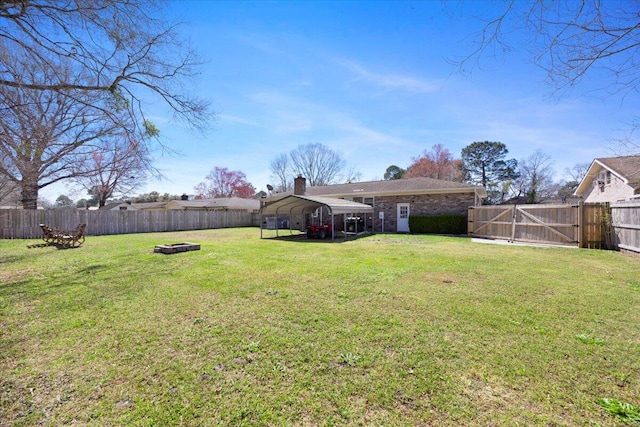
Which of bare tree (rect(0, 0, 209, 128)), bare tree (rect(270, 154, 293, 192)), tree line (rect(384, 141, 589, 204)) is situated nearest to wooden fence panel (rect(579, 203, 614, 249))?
bare tree (rect(0, 0, 209, 128))

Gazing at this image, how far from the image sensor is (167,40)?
6496 mm

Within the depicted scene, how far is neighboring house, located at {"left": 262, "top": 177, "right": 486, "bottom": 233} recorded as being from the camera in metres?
16.6

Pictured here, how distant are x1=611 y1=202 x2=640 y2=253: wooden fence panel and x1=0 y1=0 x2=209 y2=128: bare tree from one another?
13.6m

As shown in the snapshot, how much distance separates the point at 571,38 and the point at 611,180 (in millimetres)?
24001

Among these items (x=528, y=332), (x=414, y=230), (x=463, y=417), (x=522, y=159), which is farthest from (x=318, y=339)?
(x=522, y=159)

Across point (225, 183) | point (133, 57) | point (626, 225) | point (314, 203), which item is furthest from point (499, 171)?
point (133, 57)

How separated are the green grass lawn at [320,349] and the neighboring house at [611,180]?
1482 centimetres

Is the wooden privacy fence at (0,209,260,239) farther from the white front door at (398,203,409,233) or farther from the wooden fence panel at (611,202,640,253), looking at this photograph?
the wooden fence panel at (611,202,640,253)

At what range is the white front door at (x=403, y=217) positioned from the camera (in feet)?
59.5

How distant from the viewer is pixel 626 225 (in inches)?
365

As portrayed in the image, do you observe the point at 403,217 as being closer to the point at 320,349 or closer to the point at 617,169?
the point at 617,169

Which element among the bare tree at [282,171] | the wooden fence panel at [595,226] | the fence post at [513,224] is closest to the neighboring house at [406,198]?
the fence post at [513,224]

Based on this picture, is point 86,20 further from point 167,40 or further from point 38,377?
point 38,377

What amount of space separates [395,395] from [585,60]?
12.2 feet
